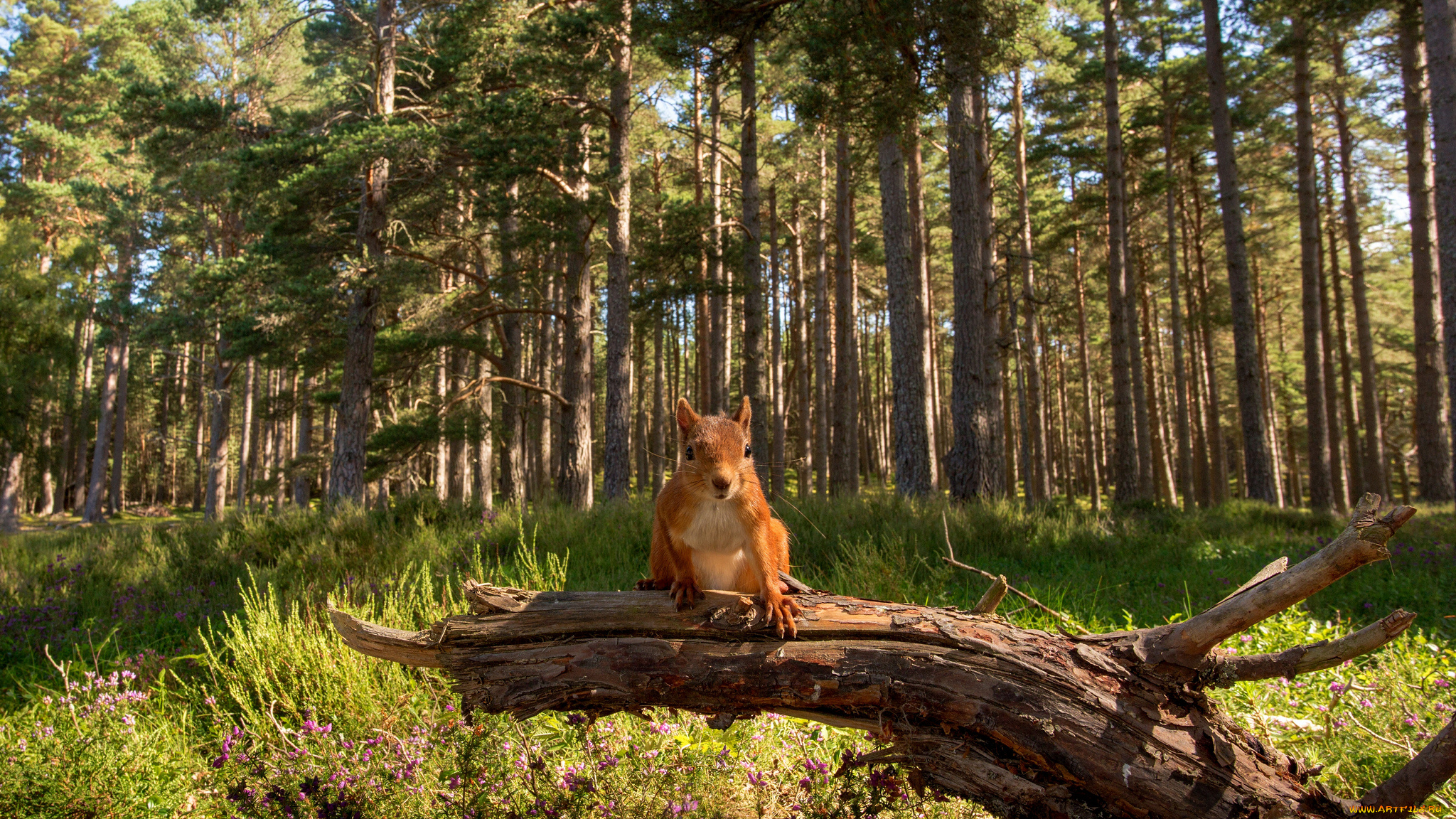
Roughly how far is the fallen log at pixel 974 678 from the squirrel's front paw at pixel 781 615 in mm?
47

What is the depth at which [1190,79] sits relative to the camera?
768 inches

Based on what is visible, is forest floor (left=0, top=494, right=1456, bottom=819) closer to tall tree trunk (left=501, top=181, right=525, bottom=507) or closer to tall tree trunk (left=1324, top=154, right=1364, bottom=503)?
tall tree trunk (left=501, top=181, right=525, bottom=507)

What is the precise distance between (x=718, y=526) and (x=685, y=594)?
0.31 meters

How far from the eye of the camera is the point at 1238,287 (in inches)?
543

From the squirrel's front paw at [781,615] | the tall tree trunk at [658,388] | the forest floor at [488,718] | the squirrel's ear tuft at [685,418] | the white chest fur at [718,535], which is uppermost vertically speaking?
the tall tree trunk at [658,388]

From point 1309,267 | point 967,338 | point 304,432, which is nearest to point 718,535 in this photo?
point 967,338

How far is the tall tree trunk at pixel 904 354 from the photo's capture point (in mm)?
11953

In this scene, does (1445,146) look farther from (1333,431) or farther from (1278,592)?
(1333,431)

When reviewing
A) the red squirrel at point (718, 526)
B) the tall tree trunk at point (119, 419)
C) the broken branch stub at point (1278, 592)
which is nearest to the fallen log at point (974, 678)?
the broken branch stub at point (1278, 592)

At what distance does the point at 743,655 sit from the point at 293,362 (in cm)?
1643

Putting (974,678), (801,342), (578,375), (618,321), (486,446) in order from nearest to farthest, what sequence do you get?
(974,678) → (618,321) → (578,375) → (486,446) → (801,342)

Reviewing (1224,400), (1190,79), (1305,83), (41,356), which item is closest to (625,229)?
(1305,83)

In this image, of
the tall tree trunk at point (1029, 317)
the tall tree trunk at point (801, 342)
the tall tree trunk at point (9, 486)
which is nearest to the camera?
the tall tree trunk at point (1029, 317)

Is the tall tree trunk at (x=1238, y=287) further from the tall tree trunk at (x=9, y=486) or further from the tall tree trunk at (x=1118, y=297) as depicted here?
the tall tree trunk at (x=9, y=486)
